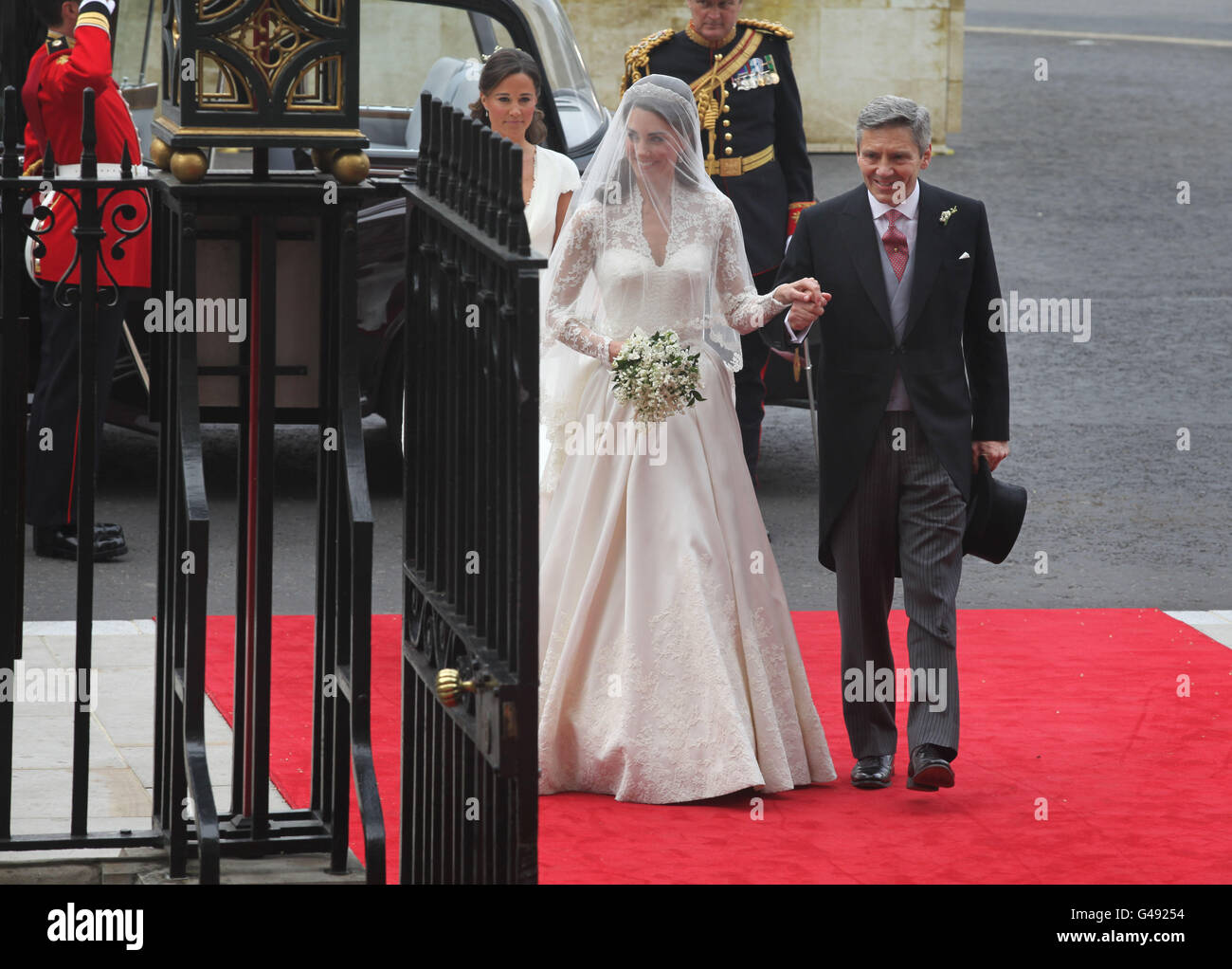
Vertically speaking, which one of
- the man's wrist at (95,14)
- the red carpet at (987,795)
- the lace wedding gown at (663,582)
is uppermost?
the man's wrist at (95,14)

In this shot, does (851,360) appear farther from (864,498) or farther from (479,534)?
(479,534)

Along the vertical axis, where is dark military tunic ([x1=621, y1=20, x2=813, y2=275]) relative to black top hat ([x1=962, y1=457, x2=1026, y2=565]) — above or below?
above

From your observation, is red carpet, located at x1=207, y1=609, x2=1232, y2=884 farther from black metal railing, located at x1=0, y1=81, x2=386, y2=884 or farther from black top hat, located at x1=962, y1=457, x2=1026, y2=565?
black top hat, located at x1=962, y1=457, x2=1026, y2=565

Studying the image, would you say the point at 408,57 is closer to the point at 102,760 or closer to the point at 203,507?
the point at 102,760

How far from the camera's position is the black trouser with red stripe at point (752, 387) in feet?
27.7

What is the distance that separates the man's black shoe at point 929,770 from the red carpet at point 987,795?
5 centimetres

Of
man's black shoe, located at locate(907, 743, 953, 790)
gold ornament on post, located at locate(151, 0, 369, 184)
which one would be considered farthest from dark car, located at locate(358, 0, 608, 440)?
gold ornament on post, located at locate(151, 0, 369, 184)

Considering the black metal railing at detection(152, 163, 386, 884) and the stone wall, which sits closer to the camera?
the black metal railing at detection(152, 163, 386, 884)

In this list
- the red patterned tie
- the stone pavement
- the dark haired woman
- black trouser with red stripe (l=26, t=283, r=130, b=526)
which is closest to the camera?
the stone pavement

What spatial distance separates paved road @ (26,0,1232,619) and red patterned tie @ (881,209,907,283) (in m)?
2.47

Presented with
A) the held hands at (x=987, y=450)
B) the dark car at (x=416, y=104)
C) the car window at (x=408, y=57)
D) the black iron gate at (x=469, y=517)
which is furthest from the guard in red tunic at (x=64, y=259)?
the black iron gate at (x=469, y=517)

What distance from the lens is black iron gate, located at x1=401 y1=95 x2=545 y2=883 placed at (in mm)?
3137

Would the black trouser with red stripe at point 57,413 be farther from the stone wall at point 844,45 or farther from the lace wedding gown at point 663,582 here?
the stone wall at point 844,45
